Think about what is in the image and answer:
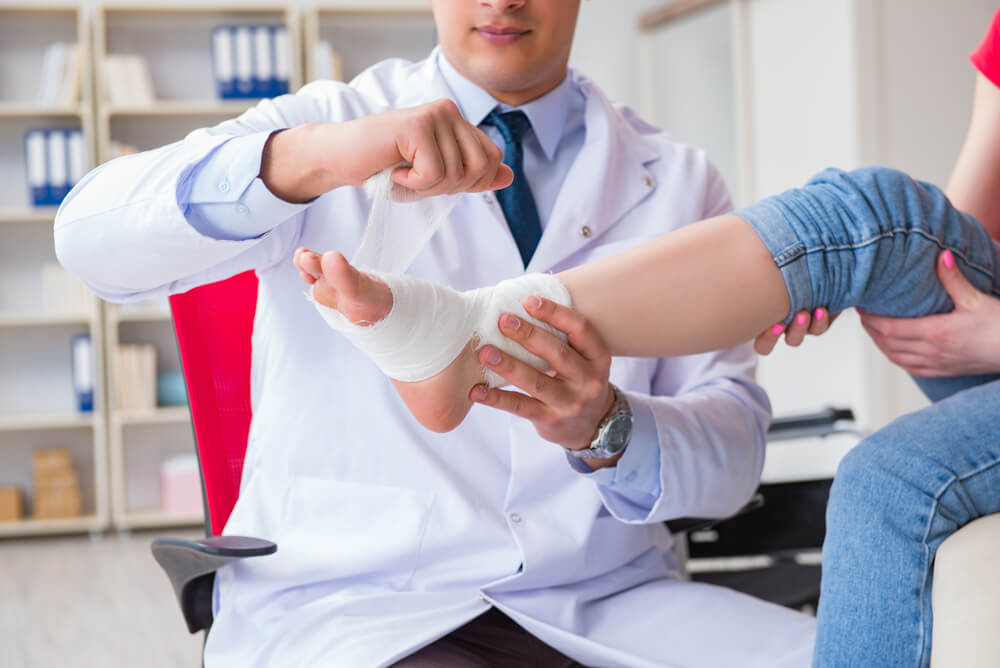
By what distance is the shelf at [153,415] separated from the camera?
415cm

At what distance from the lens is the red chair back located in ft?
4.04

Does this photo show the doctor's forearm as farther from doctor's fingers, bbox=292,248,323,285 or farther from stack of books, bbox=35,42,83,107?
stack of books, bbox=35,42,83,107

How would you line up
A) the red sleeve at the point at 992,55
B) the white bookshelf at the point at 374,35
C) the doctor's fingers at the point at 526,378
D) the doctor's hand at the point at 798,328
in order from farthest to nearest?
the white bookshelf at the point at 374,35 → the red sleeve at the point at 992,55 → the doctor's hand at the point at 798,328 → the doctor's fingers at the point at 526,378

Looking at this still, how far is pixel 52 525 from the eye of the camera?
4102 mm

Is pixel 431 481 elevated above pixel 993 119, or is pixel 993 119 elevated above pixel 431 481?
pixel 993 119

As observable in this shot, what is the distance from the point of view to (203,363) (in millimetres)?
1251

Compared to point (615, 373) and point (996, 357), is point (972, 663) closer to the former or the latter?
point (996, 357)

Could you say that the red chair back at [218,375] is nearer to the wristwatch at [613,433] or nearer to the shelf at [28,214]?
the wristwatch at [613,433]

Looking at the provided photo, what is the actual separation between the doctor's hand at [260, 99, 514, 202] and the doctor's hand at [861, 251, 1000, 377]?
492 mm

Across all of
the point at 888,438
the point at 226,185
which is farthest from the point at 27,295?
the point at 888,438

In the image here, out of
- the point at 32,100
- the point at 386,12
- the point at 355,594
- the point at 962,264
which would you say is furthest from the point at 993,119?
the point at 32,100

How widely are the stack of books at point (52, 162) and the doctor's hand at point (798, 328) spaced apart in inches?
146

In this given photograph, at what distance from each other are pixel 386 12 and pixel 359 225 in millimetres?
3574

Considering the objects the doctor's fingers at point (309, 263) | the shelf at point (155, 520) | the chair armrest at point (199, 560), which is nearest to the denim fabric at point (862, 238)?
the doctor's fingers at point (309, 263)
